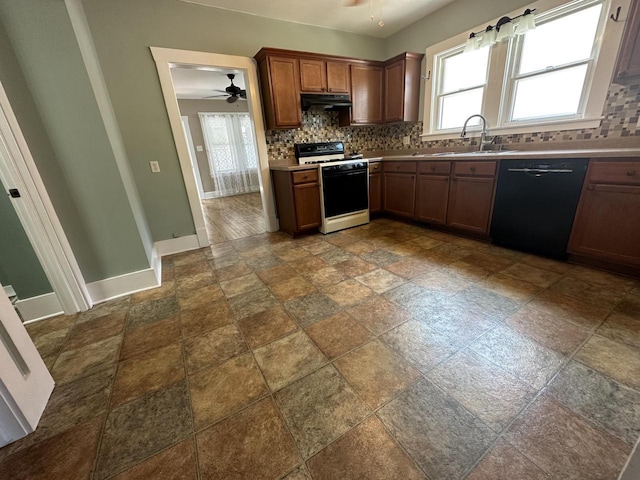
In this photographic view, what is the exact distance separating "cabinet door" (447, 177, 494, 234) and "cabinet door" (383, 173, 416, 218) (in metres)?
0.56

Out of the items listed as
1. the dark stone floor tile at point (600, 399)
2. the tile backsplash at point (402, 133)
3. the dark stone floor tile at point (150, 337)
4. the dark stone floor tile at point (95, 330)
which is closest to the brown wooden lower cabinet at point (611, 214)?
the tile backsplash at point (402, 133)

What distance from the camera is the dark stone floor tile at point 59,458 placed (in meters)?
0.98

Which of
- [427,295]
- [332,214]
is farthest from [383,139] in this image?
[427,295]

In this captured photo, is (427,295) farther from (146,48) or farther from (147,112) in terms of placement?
(146,48)

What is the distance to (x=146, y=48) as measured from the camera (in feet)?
8.84

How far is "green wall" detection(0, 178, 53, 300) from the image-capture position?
191cm

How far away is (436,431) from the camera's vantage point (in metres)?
1.03

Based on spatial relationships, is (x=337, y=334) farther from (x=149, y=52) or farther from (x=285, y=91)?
(x=149, y=52)

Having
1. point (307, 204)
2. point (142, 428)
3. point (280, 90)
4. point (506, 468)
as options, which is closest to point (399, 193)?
point (307, 204)

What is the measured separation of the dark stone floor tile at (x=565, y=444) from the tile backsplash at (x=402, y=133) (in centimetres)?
250

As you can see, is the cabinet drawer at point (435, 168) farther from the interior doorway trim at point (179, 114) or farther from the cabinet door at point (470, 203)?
the interior doorway trim at point (179, 114)

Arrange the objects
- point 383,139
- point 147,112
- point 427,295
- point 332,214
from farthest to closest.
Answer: point 383,139
point 332,214
point 147,112
point 427,295

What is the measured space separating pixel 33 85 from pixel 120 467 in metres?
2.37

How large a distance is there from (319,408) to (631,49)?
3.16 m
